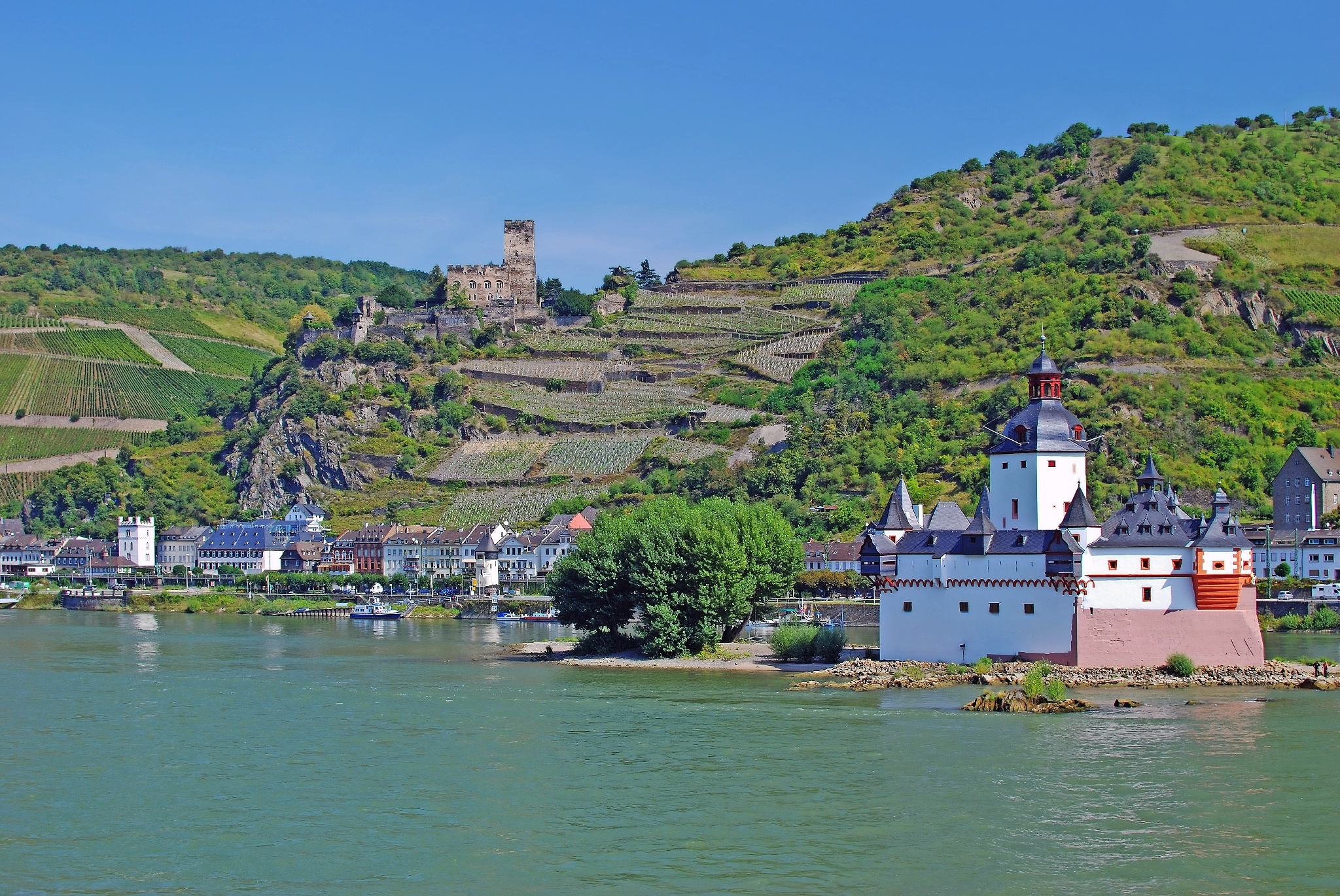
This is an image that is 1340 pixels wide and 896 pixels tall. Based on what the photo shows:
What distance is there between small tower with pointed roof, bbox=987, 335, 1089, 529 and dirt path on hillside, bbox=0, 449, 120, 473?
12411 centimetres

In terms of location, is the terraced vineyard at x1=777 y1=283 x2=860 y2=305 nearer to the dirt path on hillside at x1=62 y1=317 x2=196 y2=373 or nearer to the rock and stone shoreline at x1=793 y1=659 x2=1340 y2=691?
the dirt path on hillside at x1=62 y1=317 x2=196 y2=373

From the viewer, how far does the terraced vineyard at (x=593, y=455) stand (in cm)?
12812

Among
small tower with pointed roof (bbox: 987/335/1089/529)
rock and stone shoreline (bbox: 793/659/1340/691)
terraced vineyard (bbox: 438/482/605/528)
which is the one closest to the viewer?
rock and stone shoreline (bbox: 793/659/1340/691)

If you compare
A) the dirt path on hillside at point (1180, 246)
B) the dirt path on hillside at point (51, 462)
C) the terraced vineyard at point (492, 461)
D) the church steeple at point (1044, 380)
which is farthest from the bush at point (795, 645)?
the dirt path on hillside at point (51, 462)

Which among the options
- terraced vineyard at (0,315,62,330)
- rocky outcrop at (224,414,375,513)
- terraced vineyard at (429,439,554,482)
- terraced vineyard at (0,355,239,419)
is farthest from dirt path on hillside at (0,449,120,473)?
terraced vineyard at (429,439,554,482)

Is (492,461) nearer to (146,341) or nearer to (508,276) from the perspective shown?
(508,276)

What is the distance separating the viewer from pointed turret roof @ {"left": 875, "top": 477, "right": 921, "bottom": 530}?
5497 cm

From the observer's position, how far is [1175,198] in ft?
492

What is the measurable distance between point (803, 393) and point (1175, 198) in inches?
1812

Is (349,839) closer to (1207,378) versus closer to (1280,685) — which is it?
(1280,685)

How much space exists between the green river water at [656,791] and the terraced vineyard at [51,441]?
11185 centimetres

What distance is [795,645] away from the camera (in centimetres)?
5903

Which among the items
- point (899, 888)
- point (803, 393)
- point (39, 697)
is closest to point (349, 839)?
point (899, 888)

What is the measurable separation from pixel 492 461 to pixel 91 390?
5651 centimetres
